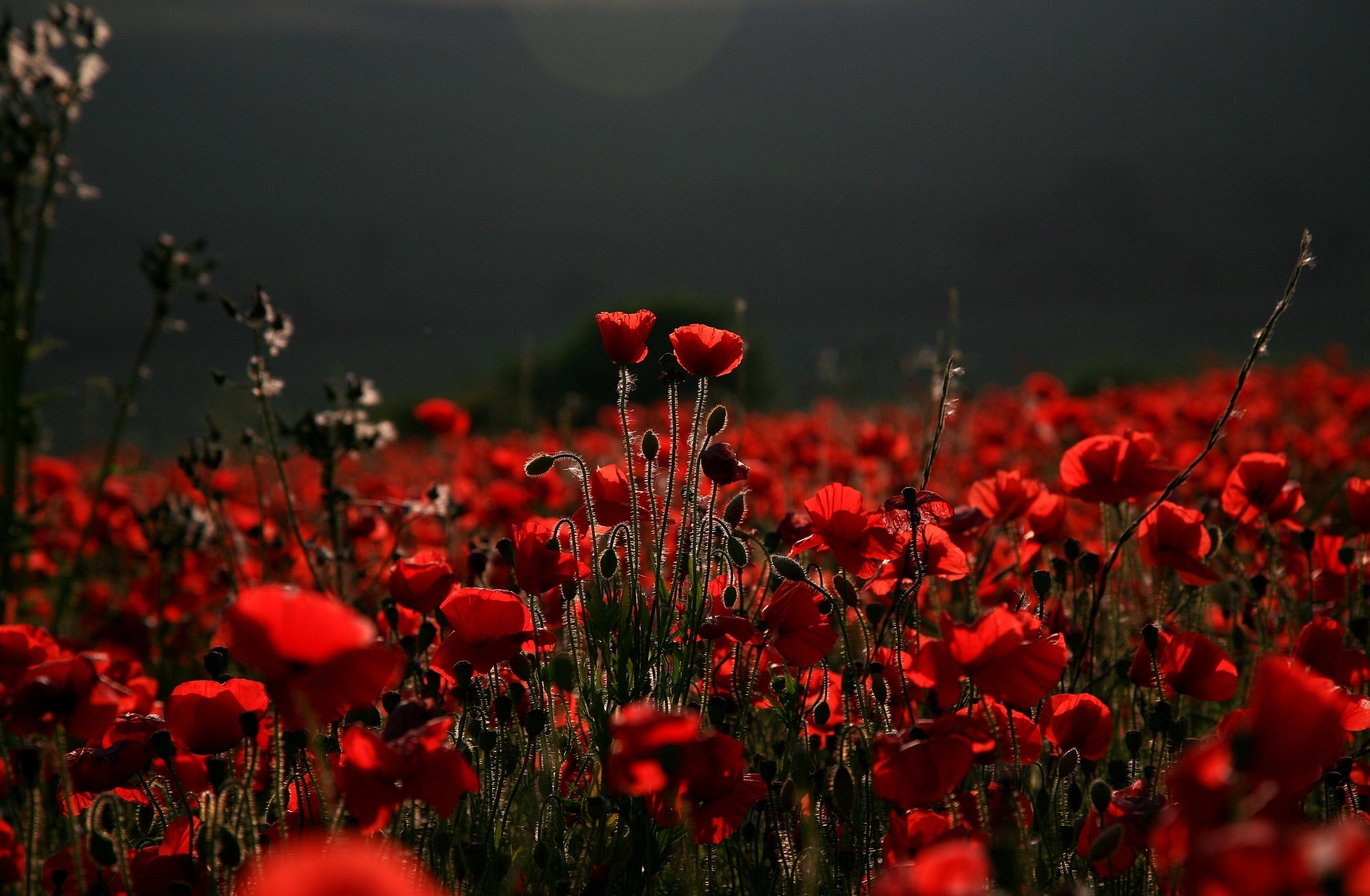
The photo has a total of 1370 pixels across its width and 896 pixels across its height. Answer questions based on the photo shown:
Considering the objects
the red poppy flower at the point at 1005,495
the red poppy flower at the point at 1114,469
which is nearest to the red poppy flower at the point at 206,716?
the red poppy flower at the point at 1005,495

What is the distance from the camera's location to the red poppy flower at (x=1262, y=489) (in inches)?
75.9

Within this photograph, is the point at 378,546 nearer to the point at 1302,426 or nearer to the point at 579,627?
the point at 579,627

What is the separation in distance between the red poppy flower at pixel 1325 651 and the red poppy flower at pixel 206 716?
5.20 feet

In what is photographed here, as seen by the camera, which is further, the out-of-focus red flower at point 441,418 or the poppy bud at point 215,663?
the out-of-focus red flower at point 441,418

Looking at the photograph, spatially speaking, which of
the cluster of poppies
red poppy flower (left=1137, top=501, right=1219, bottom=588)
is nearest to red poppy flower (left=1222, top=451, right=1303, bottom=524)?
the cluster of poppies

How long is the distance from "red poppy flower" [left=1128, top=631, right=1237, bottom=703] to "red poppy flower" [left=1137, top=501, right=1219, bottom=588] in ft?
0.75

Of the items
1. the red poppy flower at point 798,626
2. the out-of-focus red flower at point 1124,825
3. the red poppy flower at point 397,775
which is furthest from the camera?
the red poppy flower at point 798,626

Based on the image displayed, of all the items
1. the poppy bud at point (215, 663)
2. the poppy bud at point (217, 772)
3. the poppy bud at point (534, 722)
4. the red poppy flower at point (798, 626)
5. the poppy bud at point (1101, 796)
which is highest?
the red poppy flower at point (798, 626)

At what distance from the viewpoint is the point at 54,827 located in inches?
77.4

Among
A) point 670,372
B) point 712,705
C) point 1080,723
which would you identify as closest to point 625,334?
point 670,372

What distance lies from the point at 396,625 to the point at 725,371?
2.83 feet

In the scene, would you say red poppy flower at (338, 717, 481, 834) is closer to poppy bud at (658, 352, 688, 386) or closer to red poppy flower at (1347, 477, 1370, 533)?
poppy bud at (658, 352, 688, 386)

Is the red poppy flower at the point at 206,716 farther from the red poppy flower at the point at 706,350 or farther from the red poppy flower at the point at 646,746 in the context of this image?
the red poppy flower at the point at 706,350

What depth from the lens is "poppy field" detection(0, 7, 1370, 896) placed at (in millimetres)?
938
